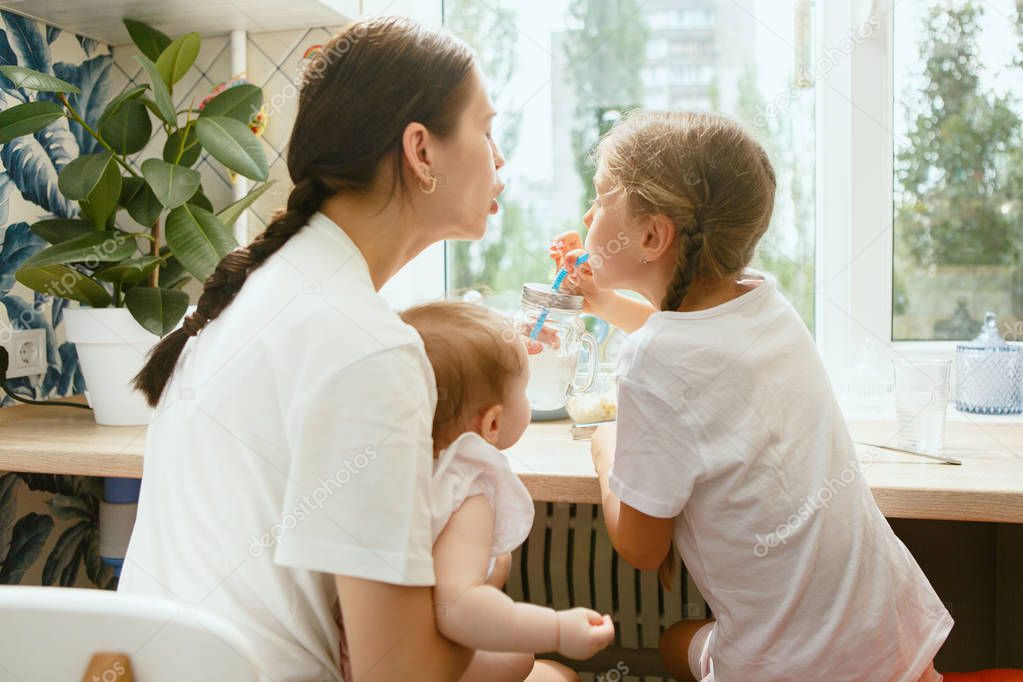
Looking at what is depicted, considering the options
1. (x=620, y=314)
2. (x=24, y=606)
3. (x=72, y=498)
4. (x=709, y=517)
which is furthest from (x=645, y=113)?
(x=72, y=498)

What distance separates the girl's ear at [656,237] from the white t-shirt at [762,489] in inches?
4.5

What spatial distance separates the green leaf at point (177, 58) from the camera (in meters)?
1.72

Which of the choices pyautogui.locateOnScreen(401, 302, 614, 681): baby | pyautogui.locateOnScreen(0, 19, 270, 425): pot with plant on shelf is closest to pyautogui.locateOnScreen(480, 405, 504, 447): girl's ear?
pyautogui.locateOnScreen(401, 302, 614, 681): baby

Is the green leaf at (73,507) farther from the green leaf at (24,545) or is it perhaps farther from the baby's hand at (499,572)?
the baby's hand at (499,572)

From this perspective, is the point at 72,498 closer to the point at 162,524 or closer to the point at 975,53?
the point at 162,524

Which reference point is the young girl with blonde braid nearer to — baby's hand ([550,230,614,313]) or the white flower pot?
baby's hand ([550,230,614,313])

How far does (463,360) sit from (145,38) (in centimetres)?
131

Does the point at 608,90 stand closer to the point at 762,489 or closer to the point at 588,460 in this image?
the point at 588,460

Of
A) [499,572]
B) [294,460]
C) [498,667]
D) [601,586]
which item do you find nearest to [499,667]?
[498,667]

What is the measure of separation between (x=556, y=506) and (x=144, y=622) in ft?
4.38

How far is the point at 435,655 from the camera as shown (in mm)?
828

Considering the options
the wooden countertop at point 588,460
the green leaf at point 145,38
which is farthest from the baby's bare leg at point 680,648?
the green leaf at point 145,38

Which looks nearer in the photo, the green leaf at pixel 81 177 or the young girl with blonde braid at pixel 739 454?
the young girl with blonde braid at pixel 739 454

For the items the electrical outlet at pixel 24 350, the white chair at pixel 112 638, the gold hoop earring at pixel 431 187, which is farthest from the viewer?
the electrical outlet at pixel 24 350
